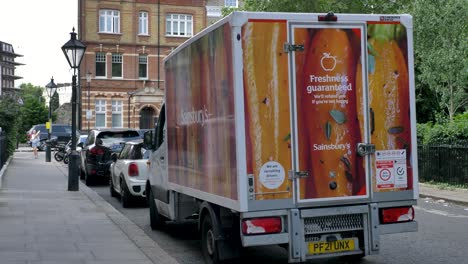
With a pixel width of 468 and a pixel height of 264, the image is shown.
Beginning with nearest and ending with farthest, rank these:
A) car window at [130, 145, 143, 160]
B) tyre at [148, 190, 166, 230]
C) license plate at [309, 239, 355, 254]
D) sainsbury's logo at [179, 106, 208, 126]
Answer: license plate at [309, 239, 355, 254], sainsbury's logo at [179, 106, 208, 126], tyre at [148, 190, 166, 230], car window at [130, 145, 143, 160]

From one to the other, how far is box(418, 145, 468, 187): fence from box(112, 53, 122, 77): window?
36.5 m

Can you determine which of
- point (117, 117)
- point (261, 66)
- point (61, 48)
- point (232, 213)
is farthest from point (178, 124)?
point (117, 117)

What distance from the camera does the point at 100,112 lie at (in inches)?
1997

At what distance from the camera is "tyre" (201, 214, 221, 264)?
7.00 meters

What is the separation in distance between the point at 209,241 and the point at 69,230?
3555 millimetres

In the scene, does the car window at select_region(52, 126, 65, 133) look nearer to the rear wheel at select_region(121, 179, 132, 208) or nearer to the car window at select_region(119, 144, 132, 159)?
the car window at select_region(119, 144, 132, 159)

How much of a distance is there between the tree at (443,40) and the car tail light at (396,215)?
2227cm

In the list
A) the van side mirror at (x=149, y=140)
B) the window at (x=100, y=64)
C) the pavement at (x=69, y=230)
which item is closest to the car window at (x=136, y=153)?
the pavement at (x=69, y=230)

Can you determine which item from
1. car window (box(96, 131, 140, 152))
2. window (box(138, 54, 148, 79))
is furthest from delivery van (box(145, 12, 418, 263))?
window (box(138, 54, 148, 79))

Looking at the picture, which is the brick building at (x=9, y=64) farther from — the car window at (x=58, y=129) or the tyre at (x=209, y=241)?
the tyre at (x=209, y=241)

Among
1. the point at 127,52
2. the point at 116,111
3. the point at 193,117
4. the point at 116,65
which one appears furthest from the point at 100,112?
the point at 193,117

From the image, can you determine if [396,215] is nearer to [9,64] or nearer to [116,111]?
[116,111]

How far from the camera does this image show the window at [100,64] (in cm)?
5075

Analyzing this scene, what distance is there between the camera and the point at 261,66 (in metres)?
6.22
